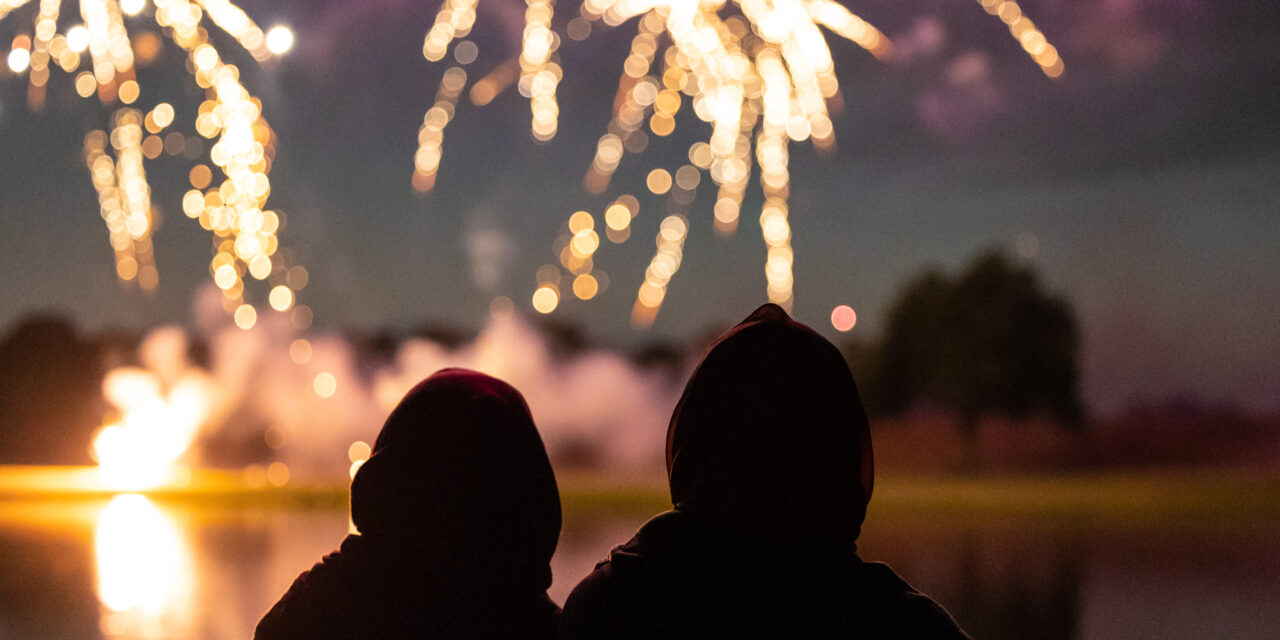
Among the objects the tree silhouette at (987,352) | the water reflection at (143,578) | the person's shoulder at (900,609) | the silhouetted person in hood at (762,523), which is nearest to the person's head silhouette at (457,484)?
the silhouetted person in hood at (762,523)

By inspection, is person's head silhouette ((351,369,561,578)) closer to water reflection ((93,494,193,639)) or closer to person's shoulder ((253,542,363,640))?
person's shoulder ((253,542,363,640))

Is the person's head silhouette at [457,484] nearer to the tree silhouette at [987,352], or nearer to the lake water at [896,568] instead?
the lake water at [896,568]

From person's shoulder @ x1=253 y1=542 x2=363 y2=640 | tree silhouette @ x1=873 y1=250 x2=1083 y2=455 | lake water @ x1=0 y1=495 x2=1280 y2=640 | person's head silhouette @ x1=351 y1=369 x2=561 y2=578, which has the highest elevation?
tree silhouette @ x1=873 y1=250 x2=1083 y2=455

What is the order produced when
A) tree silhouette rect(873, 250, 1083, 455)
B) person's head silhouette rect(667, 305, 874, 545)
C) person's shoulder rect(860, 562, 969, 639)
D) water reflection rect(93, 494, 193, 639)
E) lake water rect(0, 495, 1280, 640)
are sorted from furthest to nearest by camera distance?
tree silhouette rect(873, 250, 1083, 455) < lake water rect(0, 495, 1280, 640) < water reflection rect(93, 494, 193, 639) < person's head silhouette rect(667, 305, 874, 545) < person's shoulder rect(860, 562, 969, 639)

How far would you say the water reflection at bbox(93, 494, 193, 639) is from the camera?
1023cm

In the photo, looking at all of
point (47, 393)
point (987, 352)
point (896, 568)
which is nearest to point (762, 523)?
point (896, 568)

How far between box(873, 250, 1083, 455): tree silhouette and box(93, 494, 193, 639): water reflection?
87.2 ft

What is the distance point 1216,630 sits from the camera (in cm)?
1189

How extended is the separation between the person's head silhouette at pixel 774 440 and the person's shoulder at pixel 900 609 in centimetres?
13

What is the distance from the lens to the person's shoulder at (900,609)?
2.47 m

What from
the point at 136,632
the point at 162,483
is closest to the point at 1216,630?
the point at 136,632

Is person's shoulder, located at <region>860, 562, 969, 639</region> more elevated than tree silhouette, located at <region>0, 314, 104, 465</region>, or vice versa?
tree silhouette, located at <region>0, 314, 104, 465</region>

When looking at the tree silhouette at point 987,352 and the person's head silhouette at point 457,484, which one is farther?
the tree silhouette at point 987,352

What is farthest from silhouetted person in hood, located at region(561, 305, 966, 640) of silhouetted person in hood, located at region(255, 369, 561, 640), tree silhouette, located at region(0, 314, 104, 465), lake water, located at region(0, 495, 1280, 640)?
tree silhouette, located at region(0, 314, 104, 465)
